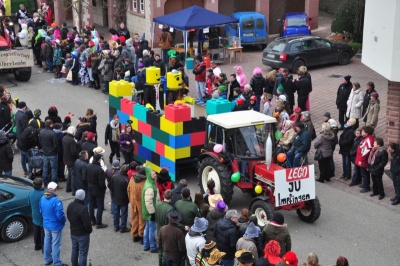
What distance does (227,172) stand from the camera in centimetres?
1582

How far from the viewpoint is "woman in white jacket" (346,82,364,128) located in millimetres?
20656

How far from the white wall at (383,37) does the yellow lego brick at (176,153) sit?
5.42 meters

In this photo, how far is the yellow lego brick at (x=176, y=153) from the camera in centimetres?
1753

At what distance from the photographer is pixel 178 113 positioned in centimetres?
1739

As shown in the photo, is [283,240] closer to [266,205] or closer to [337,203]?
[266,205]

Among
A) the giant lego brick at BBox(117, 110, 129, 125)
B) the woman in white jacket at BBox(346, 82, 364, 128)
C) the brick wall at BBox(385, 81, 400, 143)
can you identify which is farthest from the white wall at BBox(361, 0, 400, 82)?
the giant lego brick at BBox(117, 110, 129, 125)

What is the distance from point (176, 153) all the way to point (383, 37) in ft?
20.3

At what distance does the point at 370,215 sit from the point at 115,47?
548 inches

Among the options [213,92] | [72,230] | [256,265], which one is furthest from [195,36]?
[256,265]

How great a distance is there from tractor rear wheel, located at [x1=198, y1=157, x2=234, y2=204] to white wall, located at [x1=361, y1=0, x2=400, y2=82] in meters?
5.48

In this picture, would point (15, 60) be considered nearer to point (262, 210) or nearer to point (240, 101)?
point (240, 101)

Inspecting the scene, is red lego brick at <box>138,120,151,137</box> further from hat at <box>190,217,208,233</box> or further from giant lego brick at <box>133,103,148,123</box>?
hat at <box>190,217,208,233</box>

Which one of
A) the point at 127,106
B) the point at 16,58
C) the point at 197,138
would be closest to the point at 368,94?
the point at 197,138

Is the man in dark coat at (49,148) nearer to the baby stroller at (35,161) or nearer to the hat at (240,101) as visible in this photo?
the baby stroller at (35,161)
